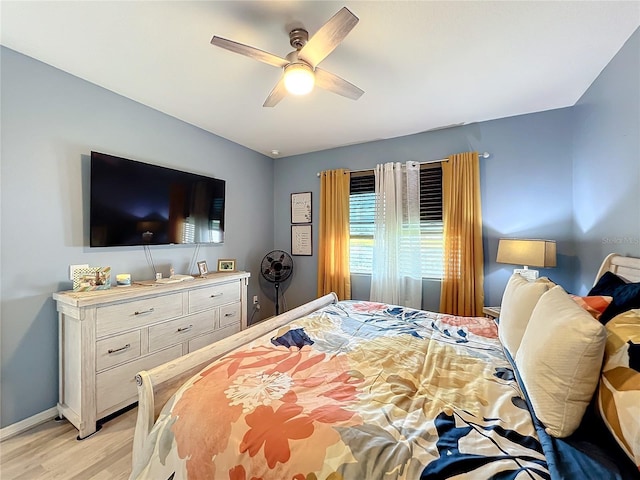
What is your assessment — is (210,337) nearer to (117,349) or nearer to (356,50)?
(117,349)

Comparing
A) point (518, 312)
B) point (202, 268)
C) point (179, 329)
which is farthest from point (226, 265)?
point (518, 312)

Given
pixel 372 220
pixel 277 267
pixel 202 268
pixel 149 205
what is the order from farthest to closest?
1. pixel 277 267
2. pixel 372 220
3. pixel 202 268
4. pixel 149 205

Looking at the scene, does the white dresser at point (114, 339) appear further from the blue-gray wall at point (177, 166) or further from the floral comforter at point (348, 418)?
the floral comforter at point (348, 418)

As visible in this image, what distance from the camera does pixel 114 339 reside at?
191 centimetres

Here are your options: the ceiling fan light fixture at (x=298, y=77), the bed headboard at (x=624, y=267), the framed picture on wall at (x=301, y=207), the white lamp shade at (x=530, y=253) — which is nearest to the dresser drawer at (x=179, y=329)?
the framed picture on wall at (x=301, y=207)

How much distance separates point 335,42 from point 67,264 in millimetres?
2434

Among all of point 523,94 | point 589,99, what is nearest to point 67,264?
point 523,94

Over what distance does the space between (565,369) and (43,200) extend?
10.0 feet

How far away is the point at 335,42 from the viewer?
4.75 feet

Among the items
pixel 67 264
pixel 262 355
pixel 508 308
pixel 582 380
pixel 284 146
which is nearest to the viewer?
pixel 582 380

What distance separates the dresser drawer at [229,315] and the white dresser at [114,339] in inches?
12.8

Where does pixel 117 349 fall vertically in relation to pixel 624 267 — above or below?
below

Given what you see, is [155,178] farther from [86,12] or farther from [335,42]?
[335,42]

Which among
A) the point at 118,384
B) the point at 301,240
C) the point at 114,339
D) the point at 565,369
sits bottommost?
the point at 118,384
